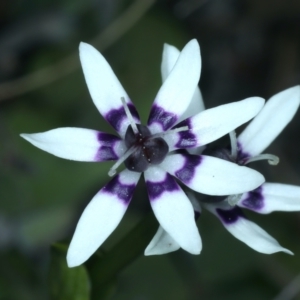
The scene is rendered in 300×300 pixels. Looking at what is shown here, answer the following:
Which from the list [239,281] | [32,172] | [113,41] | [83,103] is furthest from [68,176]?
[239,281]

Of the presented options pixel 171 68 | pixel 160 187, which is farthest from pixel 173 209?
pixel 171 68

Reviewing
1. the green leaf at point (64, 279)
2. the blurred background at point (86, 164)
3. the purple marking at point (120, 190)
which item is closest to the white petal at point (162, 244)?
the purple marking at point (120, 190)

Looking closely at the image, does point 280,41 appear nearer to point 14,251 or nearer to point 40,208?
point 40,208

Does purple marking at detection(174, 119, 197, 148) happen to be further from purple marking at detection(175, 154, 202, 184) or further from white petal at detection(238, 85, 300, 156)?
white petal at detection(238, 85, 300, 156)

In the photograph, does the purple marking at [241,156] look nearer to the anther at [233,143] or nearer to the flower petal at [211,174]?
the anther at [233,143]

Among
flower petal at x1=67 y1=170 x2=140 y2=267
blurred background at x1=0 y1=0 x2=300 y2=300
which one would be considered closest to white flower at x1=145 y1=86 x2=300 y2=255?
flower petal at x1=67 y1=170 x2=140 y2=267

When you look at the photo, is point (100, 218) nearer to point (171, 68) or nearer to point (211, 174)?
point (211, 174)
